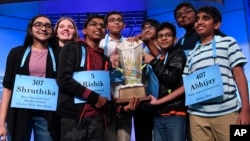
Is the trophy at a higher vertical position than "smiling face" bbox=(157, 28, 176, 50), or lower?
lower

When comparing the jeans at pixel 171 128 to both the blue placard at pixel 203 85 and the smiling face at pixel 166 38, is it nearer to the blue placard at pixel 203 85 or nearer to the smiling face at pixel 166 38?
the blue placard at pixel 203 85

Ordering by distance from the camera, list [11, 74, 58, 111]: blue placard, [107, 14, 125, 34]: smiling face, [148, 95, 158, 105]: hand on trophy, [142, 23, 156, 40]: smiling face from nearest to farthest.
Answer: [11, 74, 58, 111]: blue placard → [148, 95, 158, 105]: hand on trophy → [107, 14, 125, 34]: smiling face → [142, 23, 156, 40]: smiling face

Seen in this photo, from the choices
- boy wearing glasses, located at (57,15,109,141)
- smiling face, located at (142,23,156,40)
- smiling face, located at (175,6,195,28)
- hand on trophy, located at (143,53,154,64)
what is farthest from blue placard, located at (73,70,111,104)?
smiling face, located at (175,6,195,28)

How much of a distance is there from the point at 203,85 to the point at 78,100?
27.7 inches

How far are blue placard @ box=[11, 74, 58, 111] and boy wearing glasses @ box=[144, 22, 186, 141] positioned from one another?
60 cm

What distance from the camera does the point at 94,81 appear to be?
2025 mm

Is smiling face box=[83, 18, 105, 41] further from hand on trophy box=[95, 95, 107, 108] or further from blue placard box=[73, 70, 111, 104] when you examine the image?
hand on trophy box=[95, 95, 107, 108]

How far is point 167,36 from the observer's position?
2.29m

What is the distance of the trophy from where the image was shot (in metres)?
2.14

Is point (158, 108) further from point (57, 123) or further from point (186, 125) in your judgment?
point (57, 123)

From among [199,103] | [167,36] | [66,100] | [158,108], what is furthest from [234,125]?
[66,100]

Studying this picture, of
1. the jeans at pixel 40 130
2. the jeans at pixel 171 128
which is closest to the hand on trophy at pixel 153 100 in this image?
the jeans at pixel 171 128

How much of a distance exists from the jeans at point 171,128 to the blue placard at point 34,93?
2.11 feet

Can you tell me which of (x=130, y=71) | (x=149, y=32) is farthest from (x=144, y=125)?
A: (x=149, y=32)
